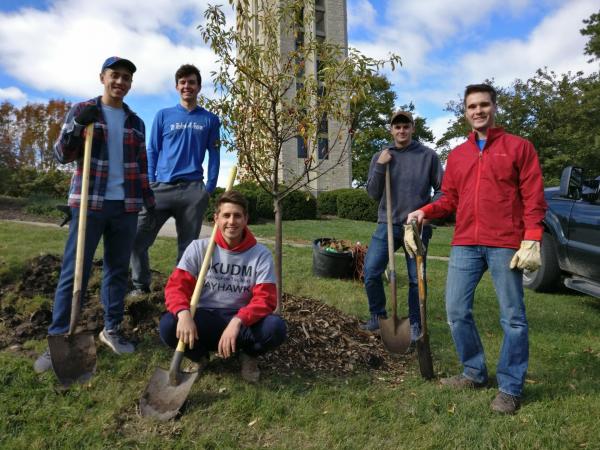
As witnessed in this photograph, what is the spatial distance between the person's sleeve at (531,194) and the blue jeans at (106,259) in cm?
263

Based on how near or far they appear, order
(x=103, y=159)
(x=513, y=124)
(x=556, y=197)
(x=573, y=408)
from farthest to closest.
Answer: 1. (x=513, y=124)
2. (x=556, y=197)
3. (x=103, y=159)
4. (x=573, y=408)

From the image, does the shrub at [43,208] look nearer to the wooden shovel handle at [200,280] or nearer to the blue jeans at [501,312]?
the wooden shovel handle at [200,280]

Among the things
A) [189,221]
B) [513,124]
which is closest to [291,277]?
[189,221]

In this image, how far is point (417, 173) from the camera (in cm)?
391

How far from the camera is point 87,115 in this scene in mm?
3047

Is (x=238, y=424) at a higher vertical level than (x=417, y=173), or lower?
lower

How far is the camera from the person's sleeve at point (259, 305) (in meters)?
2.89

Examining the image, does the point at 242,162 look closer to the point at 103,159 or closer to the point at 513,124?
the point at 103,159

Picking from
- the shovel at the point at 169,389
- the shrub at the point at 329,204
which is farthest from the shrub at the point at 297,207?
the shovel at the point at 169,389

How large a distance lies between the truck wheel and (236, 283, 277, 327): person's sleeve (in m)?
4.40

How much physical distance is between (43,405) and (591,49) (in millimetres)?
24571

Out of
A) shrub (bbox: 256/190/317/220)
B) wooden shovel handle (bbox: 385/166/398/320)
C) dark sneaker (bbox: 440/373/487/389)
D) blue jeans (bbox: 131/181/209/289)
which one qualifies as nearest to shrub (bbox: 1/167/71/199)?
shrub (bbox: 256/190/317/220)

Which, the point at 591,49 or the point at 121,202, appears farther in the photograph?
the point at 591,49

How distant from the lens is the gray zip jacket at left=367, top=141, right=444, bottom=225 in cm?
391
